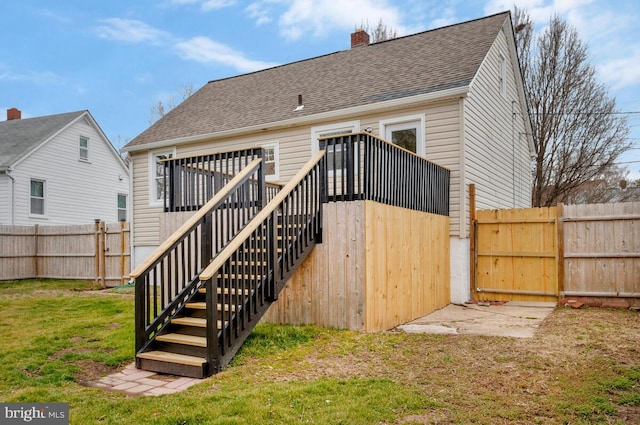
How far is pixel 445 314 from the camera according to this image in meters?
8.42

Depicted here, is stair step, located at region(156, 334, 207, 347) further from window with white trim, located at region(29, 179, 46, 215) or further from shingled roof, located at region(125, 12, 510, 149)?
window with white trim, located at region(29, 179, 46, 215)

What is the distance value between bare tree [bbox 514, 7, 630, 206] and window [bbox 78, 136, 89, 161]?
17999 mm

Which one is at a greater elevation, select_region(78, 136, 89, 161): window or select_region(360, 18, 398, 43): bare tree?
select_region(360, 18, 398, 43): bare tree

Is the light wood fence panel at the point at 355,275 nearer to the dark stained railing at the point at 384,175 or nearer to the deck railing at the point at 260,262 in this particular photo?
the dark stained railing at the point at 384,175

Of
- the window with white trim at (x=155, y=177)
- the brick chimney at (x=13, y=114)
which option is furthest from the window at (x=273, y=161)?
the brick chimney at (x=13, y=114)

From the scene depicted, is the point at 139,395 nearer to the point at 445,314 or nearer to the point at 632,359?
the point at 632,359

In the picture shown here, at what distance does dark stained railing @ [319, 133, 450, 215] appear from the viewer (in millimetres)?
6543

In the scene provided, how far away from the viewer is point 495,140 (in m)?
11.8

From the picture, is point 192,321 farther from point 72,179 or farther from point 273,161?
point 72,179

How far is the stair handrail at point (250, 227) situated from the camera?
490cm

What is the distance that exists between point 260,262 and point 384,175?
227 centimetres

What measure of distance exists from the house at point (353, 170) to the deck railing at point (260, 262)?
3 cm

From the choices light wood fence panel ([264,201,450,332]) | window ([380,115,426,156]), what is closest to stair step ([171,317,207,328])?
light wood fence panel ([264,201,450,332])

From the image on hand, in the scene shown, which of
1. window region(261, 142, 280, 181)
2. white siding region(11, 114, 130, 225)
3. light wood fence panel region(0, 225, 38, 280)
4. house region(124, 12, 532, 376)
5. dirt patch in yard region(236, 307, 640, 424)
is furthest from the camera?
white siding region(11, 114, 130, 225)
